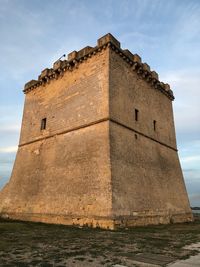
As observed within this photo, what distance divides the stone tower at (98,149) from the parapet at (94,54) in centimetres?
6

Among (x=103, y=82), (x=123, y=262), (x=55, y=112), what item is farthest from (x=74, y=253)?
(x=55, y=112)

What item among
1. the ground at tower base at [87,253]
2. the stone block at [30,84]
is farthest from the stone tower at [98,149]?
the ground at tower base at [87,253]

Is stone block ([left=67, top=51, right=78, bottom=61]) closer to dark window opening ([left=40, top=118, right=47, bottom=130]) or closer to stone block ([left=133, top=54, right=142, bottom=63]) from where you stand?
stone block ([left=133, top=54, right=142, bottom=63])

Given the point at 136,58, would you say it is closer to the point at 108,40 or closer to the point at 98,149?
the point at 108,40

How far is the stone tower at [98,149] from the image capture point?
10.4 metres

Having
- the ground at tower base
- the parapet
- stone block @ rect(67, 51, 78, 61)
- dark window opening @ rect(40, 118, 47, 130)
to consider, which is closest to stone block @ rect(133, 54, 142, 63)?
the parapet

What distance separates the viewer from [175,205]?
1420cm

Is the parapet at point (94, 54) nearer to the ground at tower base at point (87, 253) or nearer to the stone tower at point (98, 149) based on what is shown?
the stone tower at point (98, 149)

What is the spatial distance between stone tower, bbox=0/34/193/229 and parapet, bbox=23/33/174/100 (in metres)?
0.06

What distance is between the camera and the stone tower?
10.4 meters

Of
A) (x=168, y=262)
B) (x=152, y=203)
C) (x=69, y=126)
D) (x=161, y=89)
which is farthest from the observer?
(x=161, y=89)

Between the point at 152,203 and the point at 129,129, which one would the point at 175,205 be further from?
the point at 129,129

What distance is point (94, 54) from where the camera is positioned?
42.8ft

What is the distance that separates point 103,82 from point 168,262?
926 centimetres
